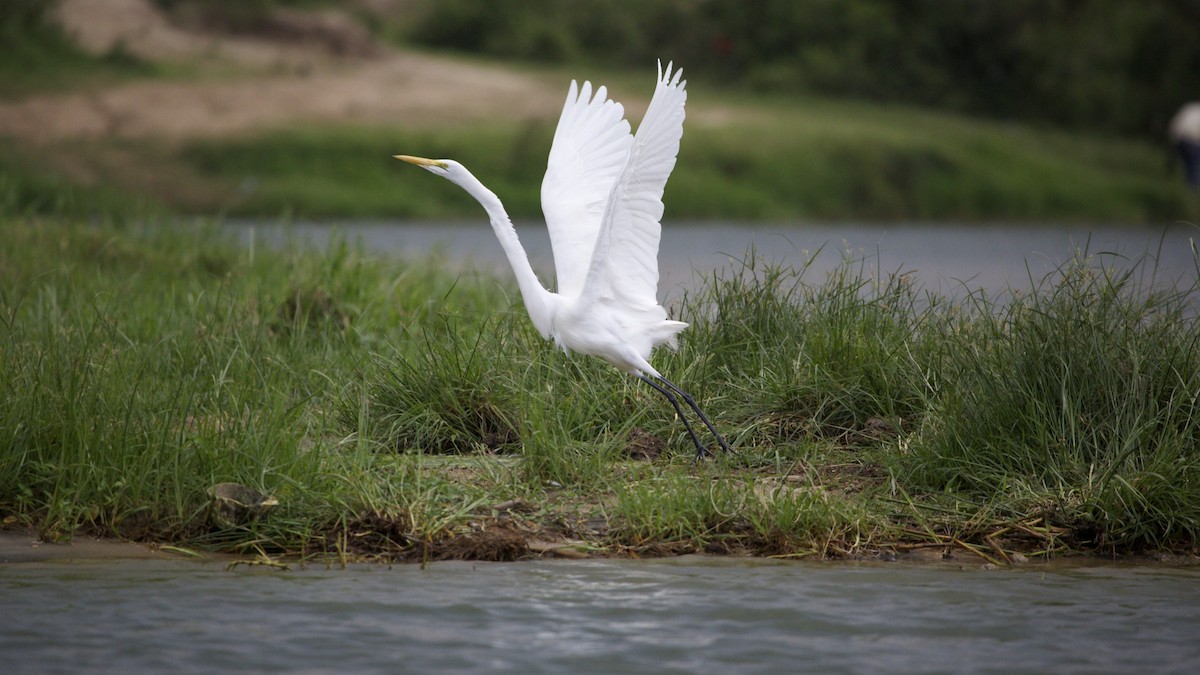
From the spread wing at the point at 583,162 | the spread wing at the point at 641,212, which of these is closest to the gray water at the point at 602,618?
the spread wing at the point at 641,212

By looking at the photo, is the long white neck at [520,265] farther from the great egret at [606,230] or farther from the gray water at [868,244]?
the gray water at [868,244]

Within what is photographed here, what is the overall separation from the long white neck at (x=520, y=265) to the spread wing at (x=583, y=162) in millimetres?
413

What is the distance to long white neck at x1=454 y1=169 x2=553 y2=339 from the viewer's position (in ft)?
19.9

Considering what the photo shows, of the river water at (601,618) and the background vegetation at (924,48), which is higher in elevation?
the background vegetation at (924,48)

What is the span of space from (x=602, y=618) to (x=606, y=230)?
5.84ft

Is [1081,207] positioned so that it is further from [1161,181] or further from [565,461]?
[565,461]

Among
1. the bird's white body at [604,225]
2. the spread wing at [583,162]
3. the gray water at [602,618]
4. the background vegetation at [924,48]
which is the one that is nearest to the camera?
the gray water at [602,618]

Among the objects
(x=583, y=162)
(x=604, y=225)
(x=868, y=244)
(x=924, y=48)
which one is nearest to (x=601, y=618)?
(x=604, y=225)

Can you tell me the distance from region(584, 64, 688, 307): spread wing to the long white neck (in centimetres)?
28

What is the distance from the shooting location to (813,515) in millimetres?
5164

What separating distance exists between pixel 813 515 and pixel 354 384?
7.53 ft

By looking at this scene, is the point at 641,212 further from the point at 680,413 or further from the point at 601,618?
the point at 601,618

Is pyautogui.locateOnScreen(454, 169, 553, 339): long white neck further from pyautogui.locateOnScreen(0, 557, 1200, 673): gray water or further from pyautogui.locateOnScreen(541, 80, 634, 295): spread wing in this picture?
pyautogui.locateOnScreen(0, 557, 1200, 673): gray water

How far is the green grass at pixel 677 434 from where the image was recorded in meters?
5.12
